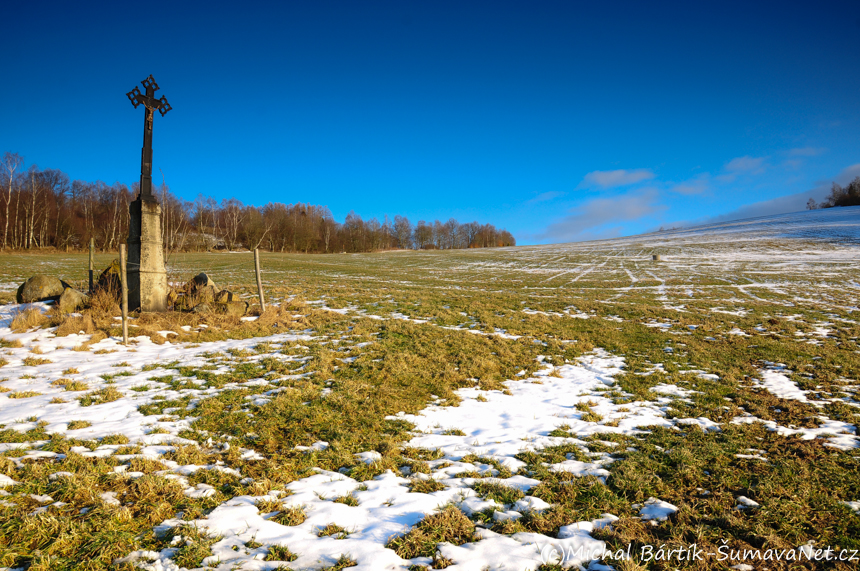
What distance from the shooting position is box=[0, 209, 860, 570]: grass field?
10.9 ft

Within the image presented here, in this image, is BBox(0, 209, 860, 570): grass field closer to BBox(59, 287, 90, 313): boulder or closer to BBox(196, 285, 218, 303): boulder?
BBox(59, 287, 90, 313): boulder

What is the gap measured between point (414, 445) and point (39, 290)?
13.1 metres

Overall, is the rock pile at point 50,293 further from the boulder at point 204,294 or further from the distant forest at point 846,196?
the distant forest at point 846,196

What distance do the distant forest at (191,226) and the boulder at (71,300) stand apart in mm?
2663

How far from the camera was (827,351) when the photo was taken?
973cm

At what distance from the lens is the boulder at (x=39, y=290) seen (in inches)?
444

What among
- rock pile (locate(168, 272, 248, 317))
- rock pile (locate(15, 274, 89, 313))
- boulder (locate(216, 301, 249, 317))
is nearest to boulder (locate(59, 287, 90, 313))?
rock pile (locate(15, 274, 89, 313))

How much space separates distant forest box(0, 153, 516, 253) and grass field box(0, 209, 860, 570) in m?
5.74

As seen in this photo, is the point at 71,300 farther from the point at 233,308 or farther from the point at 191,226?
the point at 191,226

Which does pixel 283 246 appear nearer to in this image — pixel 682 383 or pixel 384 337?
pixel 384 337

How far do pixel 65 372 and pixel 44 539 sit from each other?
559cm

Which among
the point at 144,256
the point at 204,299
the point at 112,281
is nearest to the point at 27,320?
the point at 112,281

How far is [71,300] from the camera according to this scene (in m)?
10.7

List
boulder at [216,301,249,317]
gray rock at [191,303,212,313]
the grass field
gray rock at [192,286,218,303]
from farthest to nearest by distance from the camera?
gray rock at [192,286,218,303], boulder at [216,301,249,317], gray rock at [191,303,212,313], the grass field
